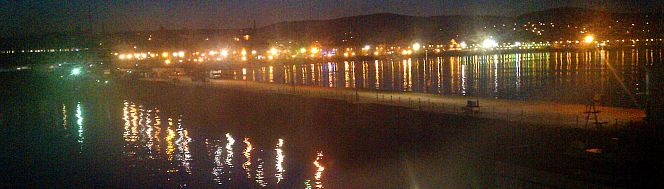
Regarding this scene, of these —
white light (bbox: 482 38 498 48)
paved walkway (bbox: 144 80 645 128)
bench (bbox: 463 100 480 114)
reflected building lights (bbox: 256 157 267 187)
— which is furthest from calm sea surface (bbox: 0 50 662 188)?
white light (bbox: 482 38 498 48)

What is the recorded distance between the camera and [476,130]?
60.4 feet

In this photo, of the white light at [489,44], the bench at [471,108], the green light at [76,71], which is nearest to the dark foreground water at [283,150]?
the bench at [471,108]

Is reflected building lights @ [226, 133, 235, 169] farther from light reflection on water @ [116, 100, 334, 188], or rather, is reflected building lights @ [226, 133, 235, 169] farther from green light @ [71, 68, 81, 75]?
green light @ [71, 68, 81, 75]

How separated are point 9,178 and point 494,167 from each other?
13.6 meters

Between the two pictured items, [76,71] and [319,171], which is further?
[76,71]

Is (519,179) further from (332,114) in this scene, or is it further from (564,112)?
(332,114)

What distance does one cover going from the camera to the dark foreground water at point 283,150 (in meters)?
13.7

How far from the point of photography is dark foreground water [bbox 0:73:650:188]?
13677mm

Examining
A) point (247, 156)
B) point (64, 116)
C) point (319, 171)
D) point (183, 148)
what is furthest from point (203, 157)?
point (64, 116)

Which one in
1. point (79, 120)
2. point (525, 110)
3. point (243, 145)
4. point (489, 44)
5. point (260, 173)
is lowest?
point (260, 173)

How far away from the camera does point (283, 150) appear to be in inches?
781

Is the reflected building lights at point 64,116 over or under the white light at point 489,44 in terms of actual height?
under

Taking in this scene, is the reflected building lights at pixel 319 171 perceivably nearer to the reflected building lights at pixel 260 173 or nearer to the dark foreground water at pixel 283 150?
the dark foreground water at pixel 283 150

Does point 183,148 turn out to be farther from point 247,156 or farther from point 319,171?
point 319,171
